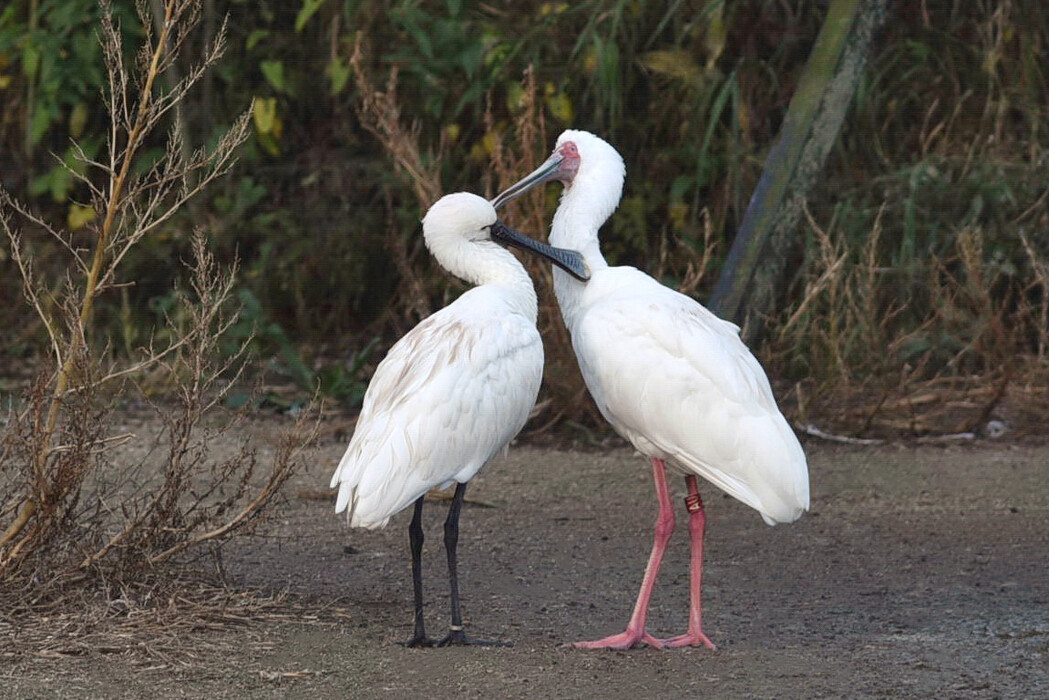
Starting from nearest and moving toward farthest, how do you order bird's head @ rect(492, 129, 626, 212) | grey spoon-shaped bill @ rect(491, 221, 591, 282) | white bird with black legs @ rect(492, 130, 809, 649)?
1. white bird with black legs @ rect(492, 130, 809, 649)
2. grey spoon-shaped bill @ rect(491, 221, 591, 282)
3. bird's head @ rect(492, 129, 626, 212)

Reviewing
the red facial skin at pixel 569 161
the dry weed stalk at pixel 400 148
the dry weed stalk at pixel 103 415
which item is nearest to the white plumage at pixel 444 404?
the dry weed stalk at pixel 103 415

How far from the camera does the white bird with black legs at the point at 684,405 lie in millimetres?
4414

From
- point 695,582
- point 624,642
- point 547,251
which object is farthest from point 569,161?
point 624,642

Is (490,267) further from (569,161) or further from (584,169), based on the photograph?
(569,161)

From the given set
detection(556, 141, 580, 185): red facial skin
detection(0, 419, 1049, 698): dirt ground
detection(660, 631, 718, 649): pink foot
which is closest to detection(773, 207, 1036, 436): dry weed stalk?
detection(0, 419, 1049, 698): dirt ground

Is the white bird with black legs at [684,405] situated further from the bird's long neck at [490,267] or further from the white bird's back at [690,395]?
the bird's long neck at [490,267]

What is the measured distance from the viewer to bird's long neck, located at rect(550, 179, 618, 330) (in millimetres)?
5262

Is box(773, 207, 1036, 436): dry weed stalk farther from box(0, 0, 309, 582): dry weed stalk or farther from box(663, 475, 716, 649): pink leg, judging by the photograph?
box(0, 0, 309, 582): dry weed stalk

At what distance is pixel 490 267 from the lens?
4.94 m

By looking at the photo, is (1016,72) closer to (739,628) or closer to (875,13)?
(875,13)

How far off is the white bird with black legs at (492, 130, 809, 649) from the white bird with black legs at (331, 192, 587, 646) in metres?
0.24

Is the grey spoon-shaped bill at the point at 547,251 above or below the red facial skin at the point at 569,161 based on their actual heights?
below

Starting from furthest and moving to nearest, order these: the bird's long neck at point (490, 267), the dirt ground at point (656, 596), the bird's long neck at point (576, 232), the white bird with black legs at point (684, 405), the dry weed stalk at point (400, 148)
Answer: the dry weed stalk at point (400, 148) → the bird's long neck at point (576, 232) → the bird's long neck at point (490, 267) → the white bird with black legs at point (684, 405) → the dirt ground at point (656, 596)

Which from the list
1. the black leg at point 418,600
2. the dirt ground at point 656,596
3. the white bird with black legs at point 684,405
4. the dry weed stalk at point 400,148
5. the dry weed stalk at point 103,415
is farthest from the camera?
the dry weed stalk at point 400,148
